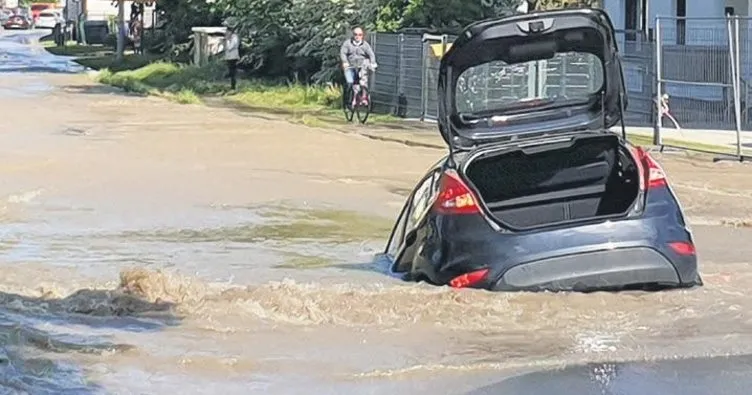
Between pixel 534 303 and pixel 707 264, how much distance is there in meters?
2.93

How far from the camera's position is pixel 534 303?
873 cm

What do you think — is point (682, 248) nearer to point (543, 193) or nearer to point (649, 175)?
point (649, 175)

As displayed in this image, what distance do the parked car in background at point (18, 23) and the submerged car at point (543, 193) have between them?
326 feet

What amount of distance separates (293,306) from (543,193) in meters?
1.87

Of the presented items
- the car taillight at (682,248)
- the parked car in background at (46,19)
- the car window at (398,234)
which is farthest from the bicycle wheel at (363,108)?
the parked car in background at (46,19)

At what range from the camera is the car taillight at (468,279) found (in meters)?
8.73

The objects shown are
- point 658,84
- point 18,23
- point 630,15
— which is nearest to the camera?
point 658,84

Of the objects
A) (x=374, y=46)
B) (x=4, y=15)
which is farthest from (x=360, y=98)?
(x=4, y=15)

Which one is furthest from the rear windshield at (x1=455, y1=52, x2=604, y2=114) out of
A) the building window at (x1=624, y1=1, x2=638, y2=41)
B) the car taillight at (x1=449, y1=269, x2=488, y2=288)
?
the car taillight at (x1=449, y1=269, x2=488, y2=288)

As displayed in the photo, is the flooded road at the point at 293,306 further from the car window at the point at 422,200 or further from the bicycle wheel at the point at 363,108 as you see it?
the bicycle wheel at the point at 363,108

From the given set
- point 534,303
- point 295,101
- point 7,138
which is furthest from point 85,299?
point 295,101

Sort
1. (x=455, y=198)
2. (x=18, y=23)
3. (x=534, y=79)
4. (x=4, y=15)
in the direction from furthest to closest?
(x=4, y=15) → (x=18, y=23) → (x=534, y=79) → (x=455, y=198)

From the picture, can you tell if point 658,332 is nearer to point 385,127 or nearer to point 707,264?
point 707,264

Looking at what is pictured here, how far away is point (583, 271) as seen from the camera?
8.68 m
